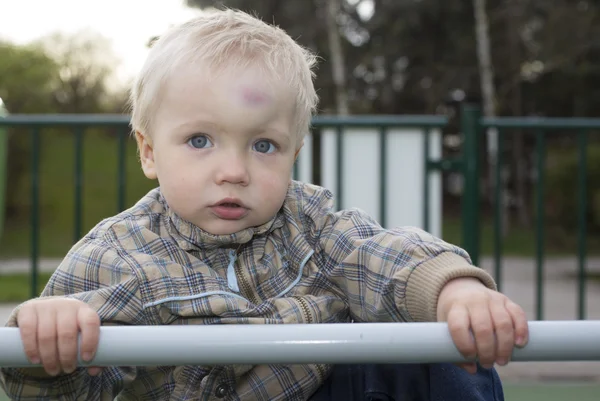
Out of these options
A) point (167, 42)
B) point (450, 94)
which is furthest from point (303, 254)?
point (450, 94)

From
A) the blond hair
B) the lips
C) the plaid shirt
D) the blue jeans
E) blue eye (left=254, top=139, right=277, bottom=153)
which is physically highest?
the blond hair

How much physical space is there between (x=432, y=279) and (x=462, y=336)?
0.78 feet

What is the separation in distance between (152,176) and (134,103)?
0.42ft

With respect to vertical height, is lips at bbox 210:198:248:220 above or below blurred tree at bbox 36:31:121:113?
below

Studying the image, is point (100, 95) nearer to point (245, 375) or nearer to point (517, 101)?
point (517, 101)

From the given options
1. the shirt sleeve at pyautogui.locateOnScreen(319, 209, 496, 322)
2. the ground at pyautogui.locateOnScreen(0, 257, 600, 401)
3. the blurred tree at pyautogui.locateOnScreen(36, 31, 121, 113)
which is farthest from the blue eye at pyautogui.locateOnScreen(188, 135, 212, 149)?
the blurred tree at pyautogui.locateOnScreen(36, 31, 121, 113)

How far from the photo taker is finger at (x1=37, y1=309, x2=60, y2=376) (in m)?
0.88

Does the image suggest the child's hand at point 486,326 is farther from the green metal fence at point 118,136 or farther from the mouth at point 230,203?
the green metal fence at point 118,136

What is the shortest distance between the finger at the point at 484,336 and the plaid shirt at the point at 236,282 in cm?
15

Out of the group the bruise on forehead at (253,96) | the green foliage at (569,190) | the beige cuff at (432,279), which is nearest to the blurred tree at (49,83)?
the green foliage at (569,190)

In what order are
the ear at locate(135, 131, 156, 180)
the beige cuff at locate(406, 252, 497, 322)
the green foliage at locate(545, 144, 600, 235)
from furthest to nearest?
1. the green foliage at locate(545, 144, 600, 235)
2. the ear at locate(135, 131, 156, 180)
3. the beige cuff at locate(406, 252, 497, 322)

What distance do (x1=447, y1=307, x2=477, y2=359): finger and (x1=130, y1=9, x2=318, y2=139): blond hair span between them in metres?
0.50

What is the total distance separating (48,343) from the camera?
35.2 inches

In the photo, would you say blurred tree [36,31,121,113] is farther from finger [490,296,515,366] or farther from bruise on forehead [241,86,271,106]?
finger [490,296,515,366]
